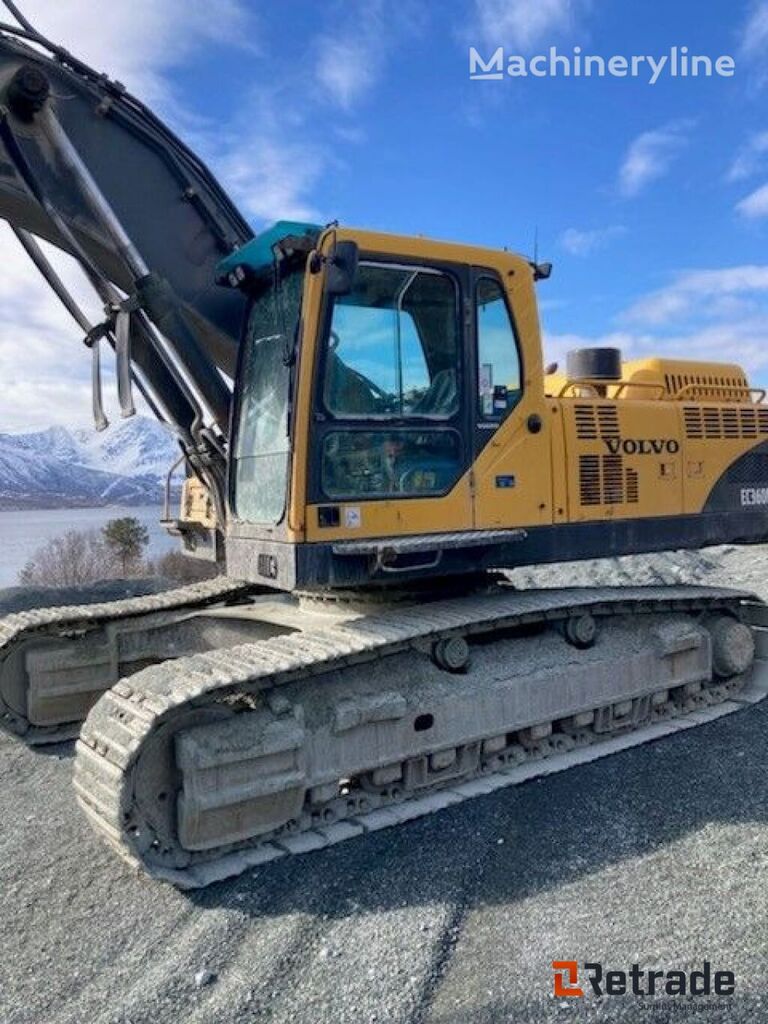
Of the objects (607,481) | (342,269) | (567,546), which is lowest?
(567,546)

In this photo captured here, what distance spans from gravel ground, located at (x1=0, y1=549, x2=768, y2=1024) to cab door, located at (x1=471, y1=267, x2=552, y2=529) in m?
1.61

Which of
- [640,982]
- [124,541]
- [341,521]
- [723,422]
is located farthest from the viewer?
[124,541]

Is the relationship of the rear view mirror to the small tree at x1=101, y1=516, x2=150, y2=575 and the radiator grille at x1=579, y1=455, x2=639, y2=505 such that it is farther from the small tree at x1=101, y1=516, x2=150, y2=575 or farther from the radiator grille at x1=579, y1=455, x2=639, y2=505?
the small tree at x1=101, y1=516, x2=150, y2=575

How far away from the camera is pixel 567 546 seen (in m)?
5.59

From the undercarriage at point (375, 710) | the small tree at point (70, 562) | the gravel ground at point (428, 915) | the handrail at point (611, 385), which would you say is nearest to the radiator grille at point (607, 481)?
the undercarriage at point (375, 710)

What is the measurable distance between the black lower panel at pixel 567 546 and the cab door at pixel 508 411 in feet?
0.59

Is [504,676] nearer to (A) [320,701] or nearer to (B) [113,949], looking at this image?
(A) [320,701]

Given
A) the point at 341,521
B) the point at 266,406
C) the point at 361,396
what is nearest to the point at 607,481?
the point at 361,396

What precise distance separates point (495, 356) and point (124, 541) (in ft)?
50.3

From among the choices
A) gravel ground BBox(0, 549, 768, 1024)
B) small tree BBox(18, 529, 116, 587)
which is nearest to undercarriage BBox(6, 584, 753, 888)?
gravel ground BBox(0, 549, 768, 1024)

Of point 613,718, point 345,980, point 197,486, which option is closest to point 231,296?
point 197,486

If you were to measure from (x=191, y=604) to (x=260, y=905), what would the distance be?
9.85 feet

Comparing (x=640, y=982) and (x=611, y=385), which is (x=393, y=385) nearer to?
(x=611, y=385)

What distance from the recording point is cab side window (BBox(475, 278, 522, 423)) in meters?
5.20
